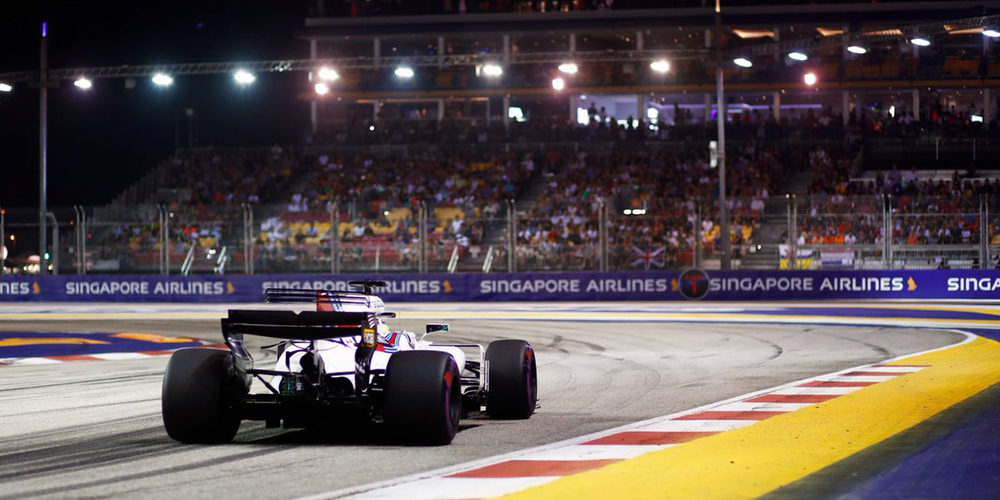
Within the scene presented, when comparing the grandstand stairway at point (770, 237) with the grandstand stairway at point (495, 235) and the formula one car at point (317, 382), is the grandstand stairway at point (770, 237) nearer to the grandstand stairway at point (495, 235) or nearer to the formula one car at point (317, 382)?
the grandstand stairway at point (495, 235)

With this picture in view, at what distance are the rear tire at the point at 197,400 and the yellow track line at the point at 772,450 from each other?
308cm

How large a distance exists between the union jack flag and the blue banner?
0.84 m

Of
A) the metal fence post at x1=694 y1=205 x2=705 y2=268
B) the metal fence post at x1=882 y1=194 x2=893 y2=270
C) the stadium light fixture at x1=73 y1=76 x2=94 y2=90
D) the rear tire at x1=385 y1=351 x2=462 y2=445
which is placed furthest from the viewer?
the stadium light fixture at x1=73 y1=76 x2=94 y2=90

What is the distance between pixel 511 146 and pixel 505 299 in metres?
15.5

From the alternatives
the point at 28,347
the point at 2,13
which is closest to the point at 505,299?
the point at 28,347

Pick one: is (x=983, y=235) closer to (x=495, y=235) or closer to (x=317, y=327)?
(x=495, y=235)

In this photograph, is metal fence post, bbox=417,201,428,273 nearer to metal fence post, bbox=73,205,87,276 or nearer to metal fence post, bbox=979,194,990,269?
metal fence post, bbox=73,205,87,276

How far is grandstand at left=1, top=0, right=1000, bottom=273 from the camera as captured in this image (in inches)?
1259

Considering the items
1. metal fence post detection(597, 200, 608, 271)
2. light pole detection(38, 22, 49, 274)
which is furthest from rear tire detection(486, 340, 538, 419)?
light pole detection(38, 22, 49, 274)

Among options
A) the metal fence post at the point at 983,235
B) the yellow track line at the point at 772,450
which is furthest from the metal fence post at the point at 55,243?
the yellow track line at the point at 772,450

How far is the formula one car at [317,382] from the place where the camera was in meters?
8.59

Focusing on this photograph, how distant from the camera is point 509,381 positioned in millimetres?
10422

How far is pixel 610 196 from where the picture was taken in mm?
39188

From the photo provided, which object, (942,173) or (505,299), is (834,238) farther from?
(942,173)
